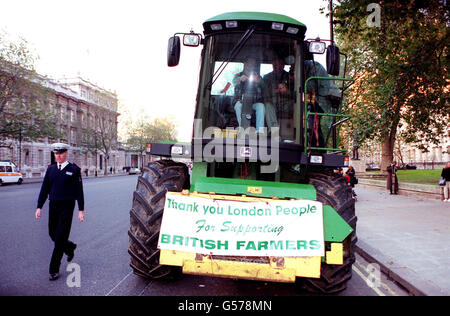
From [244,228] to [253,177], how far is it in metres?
1.22

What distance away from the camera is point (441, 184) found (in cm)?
1441

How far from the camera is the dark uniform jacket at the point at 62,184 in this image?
4.93 metres

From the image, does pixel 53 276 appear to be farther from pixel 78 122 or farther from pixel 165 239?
pixel 78 122

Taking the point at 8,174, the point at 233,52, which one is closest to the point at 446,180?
the point at 233,52

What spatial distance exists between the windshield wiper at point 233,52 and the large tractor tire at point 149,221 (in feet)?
4.73

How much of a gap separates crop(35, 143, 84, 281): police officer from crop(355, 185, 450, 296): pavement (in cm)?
452

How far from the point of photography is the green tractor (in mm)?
3463

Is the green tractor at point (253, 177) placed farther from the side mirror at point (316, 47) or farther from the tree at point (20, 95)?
the tree at point (20, 95)

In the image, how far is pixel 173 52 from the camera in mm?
4570

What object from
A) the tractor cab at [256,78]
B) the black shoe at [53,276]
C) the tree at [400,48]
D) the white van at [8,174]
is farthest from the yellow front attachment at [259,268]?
the white van at [8,174]

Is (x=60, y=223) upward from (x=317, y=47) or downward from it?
downward
